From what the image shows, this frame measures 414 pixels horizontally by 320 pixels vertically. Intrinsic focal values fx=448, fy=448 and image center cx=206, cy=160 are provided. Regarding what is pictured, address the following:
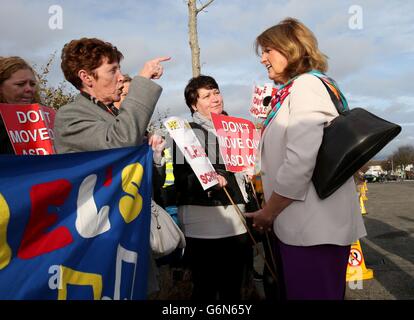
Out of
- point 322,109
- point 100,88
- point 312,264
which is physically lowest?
point 312,264

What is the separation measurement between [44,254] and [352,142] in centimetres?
134

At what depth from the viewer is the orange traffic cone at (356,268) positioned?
4777mm

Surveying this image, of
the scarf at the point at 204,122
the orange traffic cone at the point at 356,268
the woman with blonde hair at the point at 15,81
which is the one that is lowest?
the orange traffic cone at the point at 356,268

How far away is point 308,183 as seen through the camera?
2.00 m

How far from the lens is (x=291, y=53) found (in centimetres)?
216

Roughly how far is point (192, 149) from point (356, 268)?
2.78 metres

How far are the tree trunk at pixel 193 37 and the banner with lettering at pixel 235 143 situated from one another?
335cm

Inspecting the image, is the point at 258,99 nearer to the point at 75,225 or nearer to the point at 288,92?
the point at 288,92

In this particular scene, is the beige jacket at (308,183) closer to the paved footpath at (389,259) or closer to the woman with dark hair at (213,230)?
the woman with dark hair at (213,230)

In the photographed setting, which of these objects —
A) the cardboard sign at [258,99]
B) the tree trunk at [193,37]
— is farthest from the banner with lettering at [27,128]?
the cardboard sign at [258,99]

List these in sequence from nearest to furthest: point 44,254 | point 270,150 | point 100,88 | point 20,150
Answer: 1. point 44,254
2. point 270,150
3. point 100,88
4. point 20,150

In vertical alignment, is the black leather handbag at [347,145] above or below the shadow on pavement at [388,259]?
above
